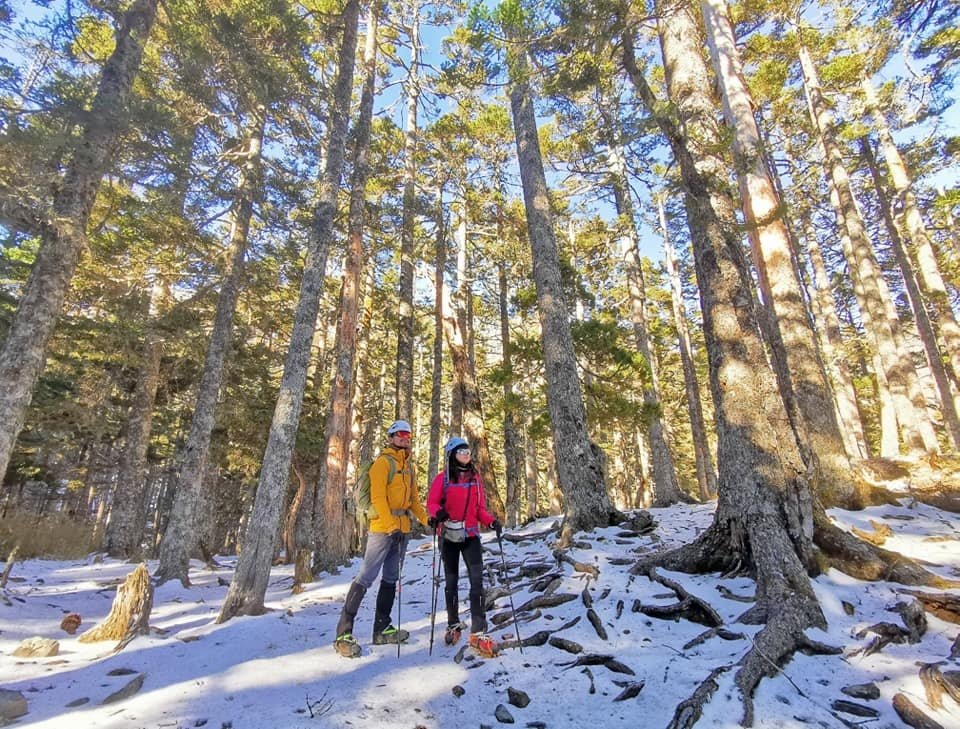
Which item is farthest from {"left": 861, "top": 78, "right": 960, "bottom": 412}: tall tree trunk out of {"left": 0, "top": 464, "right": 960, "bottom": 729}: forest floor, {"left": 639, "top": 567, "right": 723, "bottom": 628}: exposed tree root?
{"left": 639, "top": 567, "right": 723, "bottom": 628}: exposed tree root

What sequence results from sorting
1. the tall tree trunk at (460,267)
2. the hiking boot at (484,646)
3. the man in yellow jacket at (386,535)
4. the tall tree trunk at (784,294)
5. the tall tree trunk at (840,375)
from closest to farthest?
the hiking boot at (484,646)
the man in yellow jacket at (386,535)
the tall tree trunk at (784,294)
the tall tree trunk at (460,267)
the tall tree trunk at (840,375)

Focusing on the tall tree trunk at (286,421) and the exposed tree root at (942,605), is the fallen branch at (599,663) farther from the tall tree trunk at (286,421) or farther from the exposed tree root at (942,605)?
the tall tree trunk at (286,421)

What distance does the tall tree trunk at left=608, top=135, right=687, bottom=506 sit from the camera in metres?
13.2

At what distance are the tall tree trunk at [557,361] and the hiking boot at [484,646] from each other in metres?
3.42

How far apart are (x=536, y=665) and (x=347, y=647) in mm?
1876

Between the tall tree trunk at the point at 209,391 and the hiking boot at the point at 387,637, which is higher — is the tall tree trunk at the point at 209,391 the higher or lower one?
the higher one

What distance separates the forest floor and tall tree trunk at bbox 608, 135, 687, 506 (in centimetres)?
660

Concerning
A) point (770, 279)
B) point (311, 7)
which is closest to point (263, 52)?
point (311, 7)

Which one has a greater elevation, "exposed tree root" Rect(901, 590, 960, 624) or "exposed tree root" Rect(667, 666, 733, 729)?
"exposed tree root" Rect(901, 590, 960, 624)

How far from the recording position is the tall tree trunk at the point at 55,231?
6727mm

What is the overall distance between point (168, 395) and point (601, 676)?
19503 mm

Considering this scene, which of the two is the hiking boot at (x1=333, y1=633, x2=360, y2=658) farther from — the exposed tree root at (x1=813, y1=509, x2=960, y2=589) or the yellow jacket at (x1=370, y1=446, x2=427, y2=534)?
the exposed tree root at (x1=813, y1=509, x2=960, y2=589)

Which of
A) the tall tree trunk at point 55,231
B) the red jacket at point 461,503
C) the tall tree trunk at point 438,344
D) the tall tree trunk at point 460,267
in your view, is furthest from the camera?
the tall tree trunk at point 438,344

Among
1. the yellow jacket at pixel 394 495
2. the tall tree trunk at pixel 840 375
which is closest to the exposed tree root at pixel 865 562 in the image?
the yellow jacket at pixel 394 495
